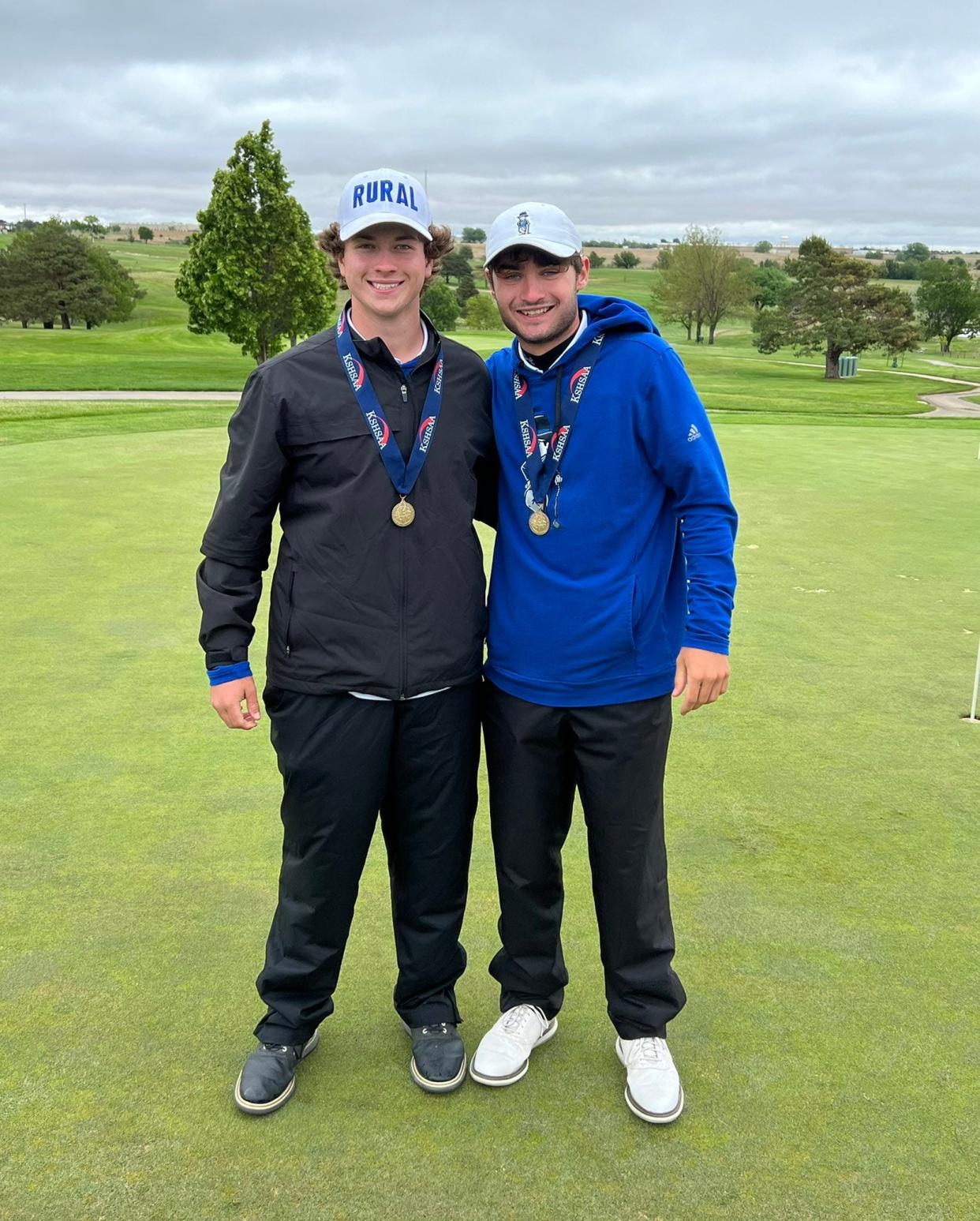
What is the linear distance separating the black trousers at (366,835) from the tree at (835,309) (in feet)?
150

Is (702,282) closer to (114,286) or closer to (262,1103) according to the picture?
(114,286)

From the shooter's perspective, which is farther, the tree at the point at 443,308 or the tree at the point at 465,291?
the tree at the point at 465,291

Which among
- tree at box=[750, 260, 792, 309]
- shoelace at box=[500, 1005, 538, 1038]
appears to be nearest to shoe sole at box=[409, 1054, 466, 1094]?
shoelace at box=[500, 1005, 538, 1038]

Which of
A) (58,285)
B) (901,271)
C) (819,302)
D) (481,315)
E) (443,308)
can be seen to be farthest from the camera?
(901,271)

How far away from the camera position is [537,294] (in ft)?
7.97

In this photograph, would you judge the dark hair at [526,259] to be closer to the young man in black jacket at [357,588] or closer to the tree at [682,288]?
the young man in black jacket at [357,588]

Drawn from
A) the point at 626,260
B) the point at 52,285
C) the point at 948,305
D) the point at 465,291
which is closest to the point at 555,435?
the point at 948,305

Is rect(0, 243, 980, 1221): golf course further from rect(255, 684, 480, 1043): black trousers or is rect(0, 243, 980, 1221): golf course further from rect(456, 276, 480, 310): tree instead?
rect(456, 276, 480, 310): tree

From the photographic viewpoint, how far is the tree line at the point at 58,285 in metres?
66.6

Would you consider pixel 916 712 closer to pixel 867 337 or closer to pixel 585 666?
pixel 585 666

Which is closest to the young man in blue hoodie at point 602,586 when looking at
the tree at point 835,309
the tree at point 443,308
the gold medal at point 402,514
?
the gold medal at point 402,514

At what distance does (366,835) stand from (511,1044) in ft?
1.92

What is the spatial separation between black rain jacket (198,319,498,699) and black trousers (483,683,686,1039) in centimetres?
27

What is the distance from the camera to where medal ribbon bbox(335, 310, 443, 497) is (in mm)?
2398
